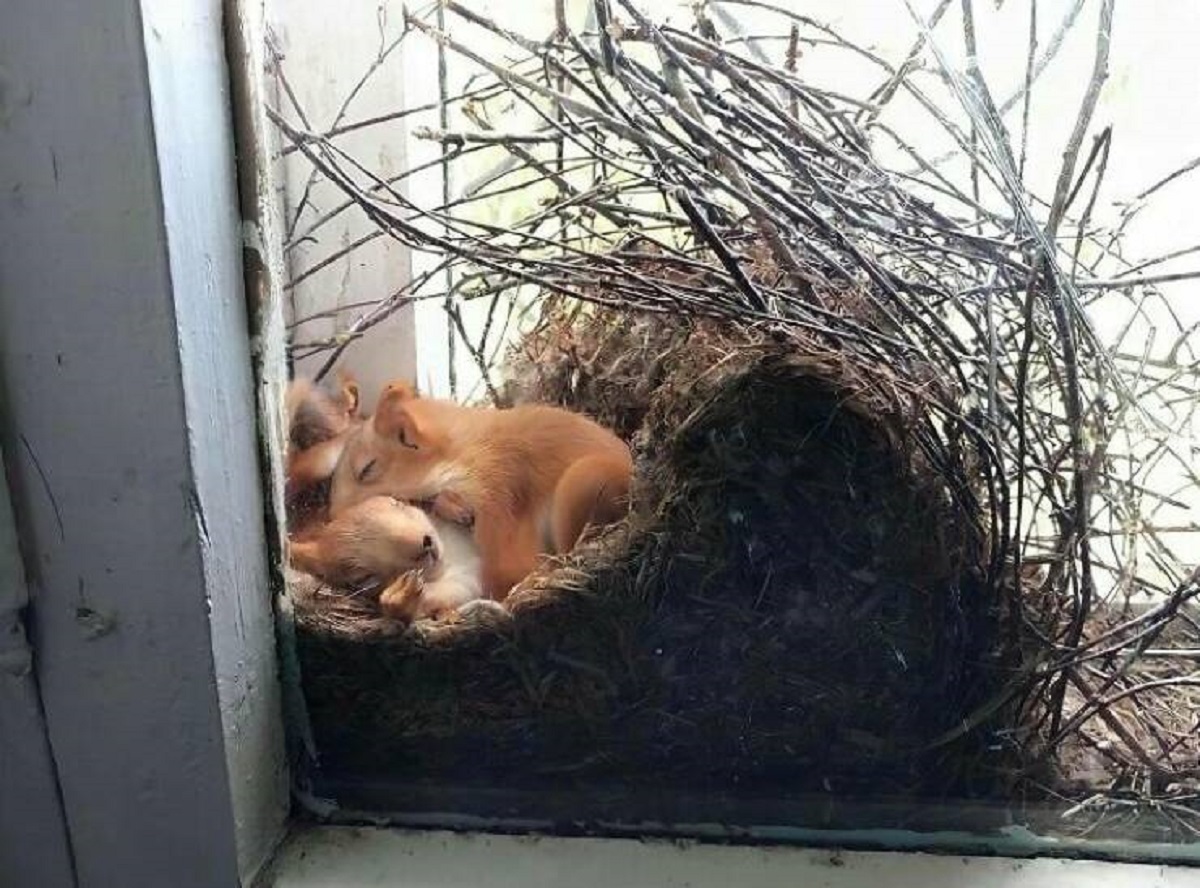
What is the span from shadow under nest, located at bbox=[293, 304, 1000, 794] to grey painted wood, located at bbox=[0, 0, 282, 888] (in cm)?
9

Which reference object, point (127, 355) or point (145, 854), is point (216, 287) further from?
point (145, 854)

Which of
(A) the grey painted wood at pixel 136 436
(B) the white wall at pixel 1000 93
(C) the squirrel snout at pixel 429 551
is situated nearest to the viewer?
(A) the grey painted wood at pixel 136 436

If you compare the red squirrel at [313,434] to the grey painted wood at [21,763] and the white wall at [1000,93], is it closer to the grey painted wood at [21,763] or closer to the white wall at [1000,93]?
the white wall at [1000,93]

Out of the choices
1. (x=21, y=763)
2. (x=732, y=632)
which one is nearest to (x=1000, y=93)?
(x=732, y=632)

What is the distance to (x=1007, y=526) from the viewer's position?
63 centimetres

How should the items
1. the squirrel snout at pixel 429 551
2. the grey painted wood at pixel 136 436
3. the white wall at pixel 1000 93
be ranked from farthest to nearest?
the squirrel snout at pixel 429 551, the white wall at pixel 1000 93, the grey painted wood at pixel 136 436

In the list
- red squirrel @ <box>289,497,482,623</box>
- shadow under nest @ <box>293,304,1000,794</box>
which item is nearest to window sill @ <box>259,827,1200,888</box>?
shadow under nest @ <box>293,304,1000,794</box>

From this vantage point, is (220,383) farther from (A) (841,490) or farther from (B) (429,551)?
(A) (841,490)

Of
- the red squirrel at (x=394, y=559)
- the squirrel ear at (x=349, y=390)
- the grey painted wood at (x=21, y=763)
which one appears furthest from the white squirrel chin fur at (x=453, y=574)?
the grey painted wood at (x=21, y=763)

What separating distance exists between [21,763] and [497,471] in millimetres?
355

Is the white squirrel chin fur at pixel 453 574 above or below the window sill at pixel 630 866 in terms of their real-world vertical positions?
above

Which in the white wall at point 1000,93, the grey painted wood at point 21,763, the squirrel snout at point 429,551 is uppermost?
the white wall at point 1000,93

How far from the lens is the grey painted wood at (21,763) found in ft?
1.90

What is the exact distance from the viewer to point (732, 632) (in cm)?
66
